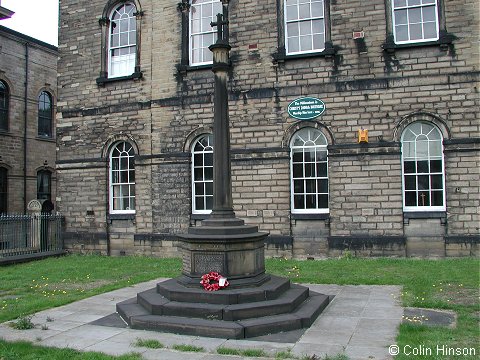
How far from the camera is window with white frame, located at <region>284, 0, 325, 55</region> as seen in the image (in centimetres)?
1430

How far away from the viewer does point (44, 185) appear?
87.0 feet

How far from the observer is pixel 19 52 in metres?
25.2

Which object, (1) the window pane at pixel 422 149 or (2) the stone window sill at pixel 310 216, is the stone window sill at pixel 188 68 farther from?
(1) the window pane at pixel 422 149

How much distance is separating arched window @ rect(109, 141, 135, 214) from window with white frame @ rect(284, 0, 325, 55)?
6457 millimetres

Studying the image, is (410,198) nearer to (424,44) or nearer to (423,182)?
(423,182)

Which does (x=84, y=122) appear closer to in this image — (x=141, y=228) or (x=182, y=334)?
(x=141, y=228)

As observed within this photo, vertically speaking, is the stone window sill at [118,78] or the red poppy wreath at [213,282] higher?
A: the stone window sill at [118,78]

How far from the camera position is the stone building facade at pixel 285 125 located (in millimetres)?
13055

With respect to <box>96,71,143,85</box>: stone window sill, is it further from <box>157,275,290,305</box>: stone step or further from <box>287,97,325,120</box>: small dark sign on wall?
<box>157,275,290,305</box>: stone step

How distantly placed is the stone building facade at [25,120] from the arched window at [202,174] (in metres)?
13.6

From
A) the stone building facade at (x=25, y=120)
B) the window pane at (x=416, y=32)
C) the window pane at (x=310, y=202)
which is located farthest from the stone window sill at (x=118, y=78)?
the stone building facade at (x=25, y=120)

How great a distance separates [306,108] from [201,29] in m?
4.57

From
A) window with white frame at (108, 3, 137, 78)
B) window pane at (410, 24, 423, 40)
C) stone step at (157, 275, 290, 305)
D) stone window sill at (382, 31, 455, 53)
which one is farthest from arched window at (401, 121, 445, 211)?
window with white frame at (108, 3, 137, 78)

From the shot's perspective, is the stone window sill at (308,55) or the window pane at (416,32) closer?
the window pane at (416,32)
